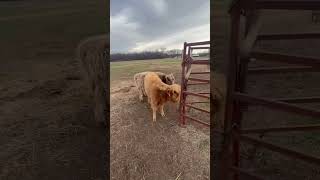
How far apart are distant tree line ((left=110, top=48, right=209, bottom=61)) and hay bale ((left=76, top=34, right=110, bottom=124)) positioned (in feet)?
0.16

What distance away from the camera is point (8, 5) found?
4.12 feet

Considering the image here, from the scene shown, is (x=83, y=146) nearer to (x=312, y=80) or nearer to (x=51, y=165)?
(x=51, y=165)

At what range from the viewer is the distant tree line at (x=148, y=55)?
1.36 metres

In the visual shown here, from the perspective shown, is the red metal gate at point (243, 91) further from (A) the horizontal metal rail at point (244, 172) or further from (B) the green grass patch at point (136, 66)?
(B) the green grass patch at point (136, 66)

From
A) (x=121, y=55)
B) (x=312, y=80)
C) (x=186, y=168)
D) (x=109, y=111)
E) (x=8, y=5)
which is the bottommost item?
(x=186, y=168)

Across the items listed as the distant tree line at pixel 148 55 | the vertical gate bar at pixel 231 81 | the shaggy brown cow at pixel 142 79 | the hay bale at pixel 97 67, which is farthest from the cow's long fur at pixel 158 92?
the vertical gate bar at pixel 231 81

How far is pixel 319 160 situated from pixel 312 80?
1.92 ft

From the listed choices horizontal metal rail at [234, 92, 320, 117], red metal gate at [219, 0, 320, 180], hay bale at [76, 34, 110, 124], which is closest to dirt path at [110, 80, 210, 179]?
hay bale at [76, 34, 110, 124]

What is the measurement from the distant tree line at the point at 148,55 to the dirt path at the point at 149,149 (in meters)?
0.15

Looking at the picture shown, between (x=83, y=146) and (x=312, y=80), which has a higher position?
(x=312, y=80)

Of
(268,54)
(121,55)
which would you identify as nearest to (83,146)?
(121,55)

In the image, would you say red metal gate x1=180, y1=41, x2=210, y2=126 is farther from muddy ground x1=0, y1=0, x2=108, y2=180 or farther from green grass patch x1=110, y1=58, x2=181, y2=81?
muddy ground x1=0, y1=0, x2=108, y2=180

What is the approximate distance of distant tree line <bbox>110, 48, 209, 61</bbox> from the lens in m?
1.36

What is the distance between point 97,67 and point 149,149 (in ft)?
1.74
